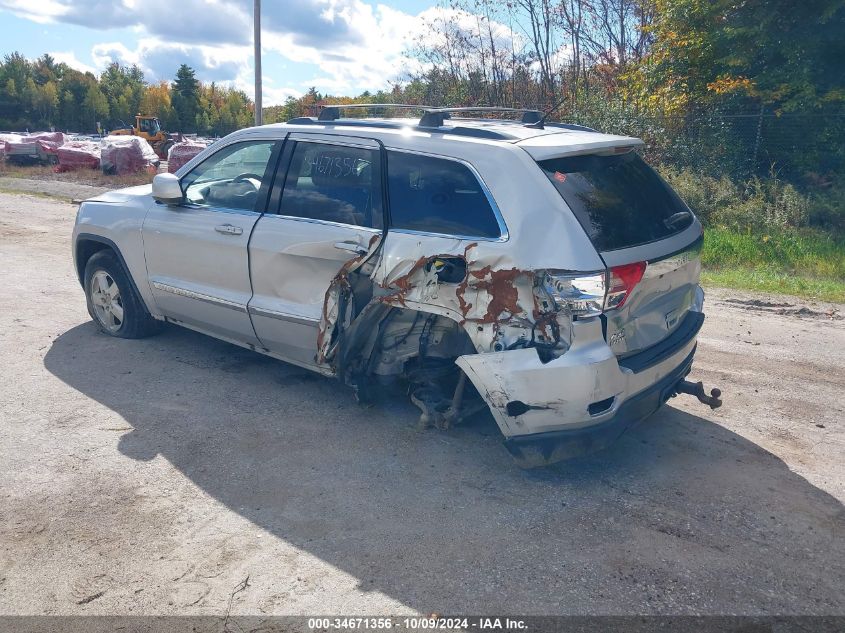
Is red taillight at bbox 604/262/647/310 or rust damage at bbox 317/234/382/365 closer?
red taillight at bbox 604/262/647/310

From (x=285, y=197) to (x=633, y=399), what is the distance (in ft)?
8.45

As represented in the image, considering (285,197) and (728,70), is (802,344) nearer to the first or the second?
(285,197)

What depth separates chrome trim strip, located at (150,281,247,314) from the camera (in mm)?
5242

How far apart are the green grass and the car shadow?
4608mm

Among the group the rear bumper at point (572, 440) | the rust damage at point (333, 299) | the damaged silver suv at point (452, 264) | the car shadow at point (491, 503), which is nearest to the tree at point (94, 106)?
the damaged silver suv at point (452, 264)

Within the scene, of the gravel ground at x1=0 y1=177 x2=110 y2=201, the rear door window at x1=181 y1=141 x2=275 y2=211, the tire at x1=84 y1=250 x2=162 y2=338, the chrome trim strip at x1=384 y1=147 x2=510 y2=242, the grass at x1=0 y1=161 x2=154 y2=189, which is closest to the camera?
the chrome trim strip at x1=384 y1=147 x2=510 y2=242

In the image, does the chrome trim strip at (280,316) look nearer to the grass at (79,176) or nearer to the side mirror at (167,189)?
the side mirror at (167,189)

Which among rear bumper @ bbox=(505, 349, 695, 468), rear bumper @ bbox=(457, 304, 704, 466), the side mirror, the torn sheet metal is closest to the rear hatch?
rear bumper @ bbox=(457, 304, 704, 466)

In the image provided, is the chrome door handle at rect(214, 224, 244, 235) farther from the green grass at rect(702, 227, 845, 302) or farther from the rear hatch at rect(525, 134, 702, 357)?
the green grass at rect(702, 227, 845, 302)

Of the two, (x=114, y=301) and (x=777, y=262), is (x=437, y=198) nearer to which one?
(x=114, y=301)

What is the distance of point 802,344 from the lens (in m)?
6.53

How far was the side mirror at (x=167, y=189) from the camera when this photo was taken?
5512 millimetres

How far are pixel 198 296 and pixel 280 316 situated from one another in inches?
35.4

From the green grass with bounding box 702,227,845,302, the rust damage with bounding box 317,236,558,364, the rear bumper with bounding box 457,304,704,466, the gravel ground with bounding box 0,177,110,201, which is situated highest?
the rust damage with bounding box 317,236,558,364
